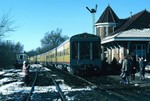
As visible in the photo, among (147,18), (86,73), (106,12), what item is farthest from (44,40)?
(86,73)

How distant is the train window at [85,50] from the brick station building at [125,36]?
522 cm

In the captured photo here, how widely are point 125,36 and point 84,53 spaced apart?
11059 millimetres

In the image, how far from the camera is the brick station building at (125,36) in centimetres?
4284

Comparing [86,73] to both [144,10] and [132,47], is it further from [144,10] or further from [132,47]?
[144,10]

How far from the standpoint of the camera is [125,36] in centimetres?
4281

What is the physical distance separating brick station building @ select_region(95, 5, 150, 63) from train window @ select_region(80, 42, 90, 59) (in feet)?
17.1

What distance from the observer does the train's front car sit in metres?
32.7

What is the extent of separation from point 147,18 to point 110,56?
6.86m

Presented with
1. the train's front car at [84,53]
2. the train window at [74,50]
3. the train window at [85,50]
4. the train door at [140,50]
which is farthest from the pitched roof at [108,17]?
the train window at [74,50]

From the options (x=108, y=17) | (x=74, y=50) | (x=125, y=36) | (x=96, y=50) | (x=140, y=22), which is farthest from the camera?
(x=108, y=17)

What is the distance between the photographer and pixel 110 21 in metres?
58.6

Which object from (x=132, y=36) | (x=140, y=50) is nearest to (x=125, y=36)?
(x=132, y=36)

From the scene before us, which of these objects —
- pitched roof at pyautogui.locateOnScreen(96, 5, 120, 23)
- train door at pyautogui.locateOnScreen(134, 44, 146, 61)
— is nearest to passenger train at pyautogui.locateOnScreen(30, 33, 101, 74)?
train door at pyautogui.locateOnScreen(134, 44, 146, 61)

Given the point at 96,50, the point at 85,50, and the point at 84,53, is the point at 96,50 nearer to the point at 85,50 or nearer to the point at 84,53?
the point at 85,50
